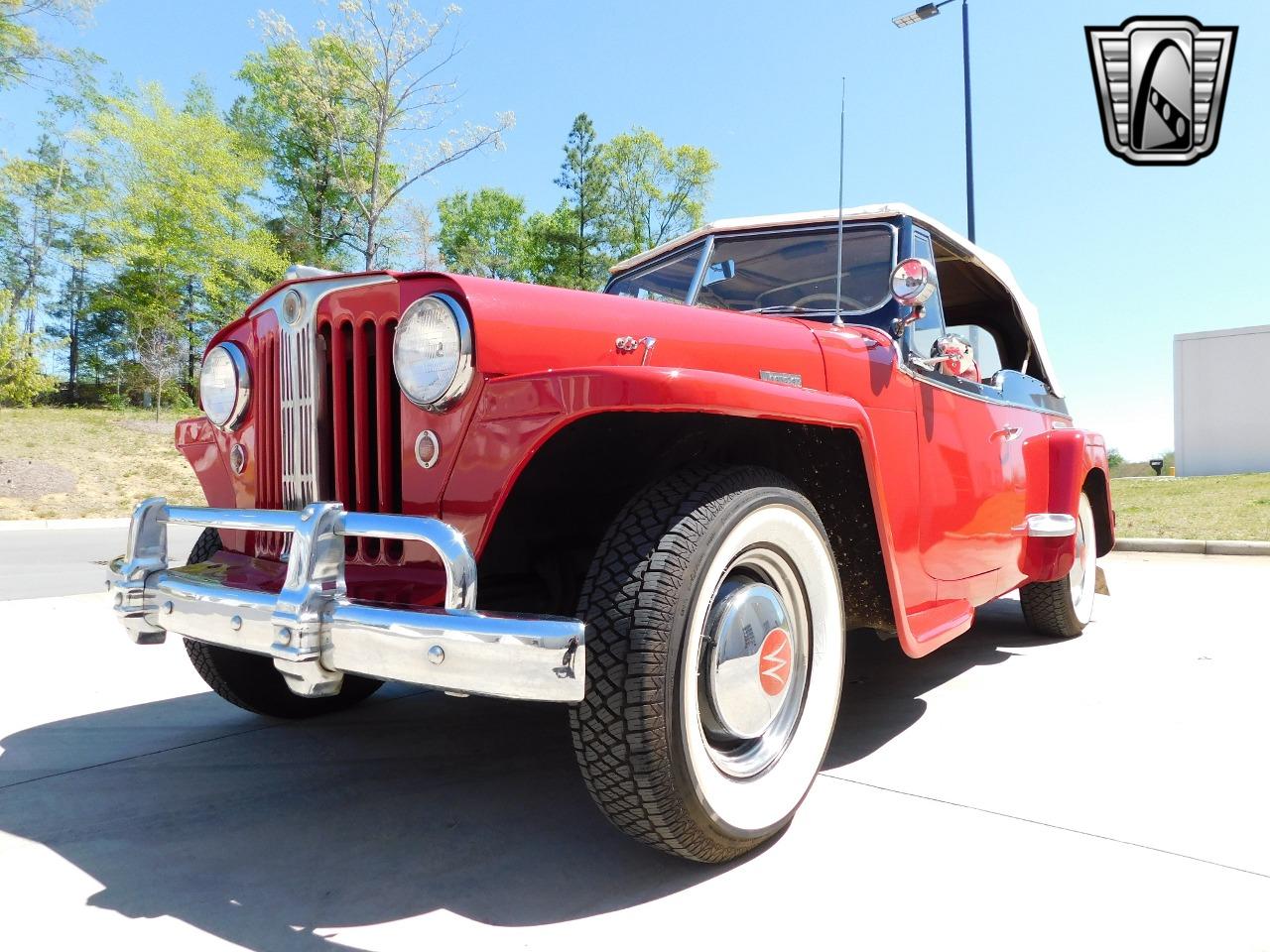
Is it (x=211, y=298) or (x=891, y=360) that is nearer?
(x=891, y=360)

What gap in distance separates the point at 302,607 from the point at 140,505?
83 cm

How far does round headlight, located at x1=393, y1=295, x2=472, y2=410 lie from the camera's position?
1.77 m

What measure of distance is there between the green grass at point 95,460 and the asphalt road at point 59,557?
5.87 ft

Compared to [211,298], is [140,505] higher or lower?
lower

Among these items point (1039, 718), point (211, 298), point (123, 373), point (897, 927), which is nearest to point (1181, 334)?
point (1039, 718)

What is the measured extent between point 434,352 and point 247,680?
5.37 ft

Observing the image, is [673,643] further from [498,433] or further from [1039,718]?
[1039,718]

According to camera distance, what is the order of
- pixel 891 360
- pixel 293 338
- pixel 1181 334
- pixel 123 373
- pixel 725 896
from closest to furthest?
1. pixel 725 896
2. pixel 293 338
3. pixel 891 360
4. pixel 1181 334
5. pixel 123 373

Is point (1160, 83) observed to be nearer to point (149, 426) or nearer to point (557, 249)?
point (149, 426)

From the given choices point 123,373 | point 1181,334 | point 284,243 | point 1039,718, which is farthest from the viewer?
point 123,373

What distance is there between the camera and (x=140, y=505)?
2.15 m

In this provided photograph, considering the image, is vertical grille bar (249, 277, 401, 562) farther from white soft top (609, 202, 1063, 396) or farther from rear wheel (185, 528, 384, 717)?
white soft top (609, 202, 1063, 396)

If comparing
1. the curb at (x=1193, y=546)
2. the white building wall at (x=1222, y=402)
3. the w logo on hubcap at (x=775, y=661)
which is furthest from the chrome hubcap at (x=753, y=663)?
the white building wall at (x=1222, y=402)

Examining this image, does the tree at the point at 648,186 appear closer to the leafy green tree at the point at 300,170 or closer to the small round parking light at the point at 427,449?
the leafy green tree at the point at 300,170
